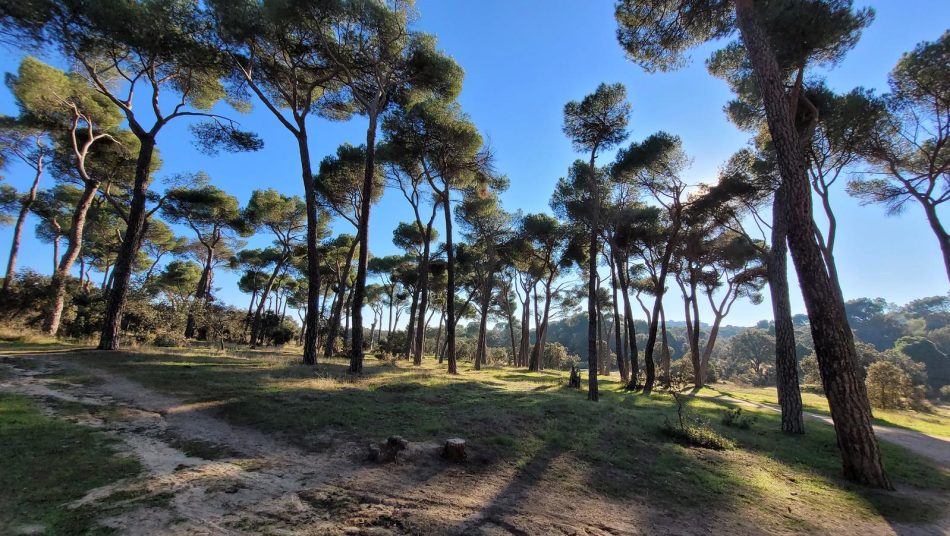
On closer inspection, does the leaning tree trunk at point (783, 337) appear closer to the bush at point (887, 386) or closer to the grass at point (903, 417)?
the grass at point (903, 417)

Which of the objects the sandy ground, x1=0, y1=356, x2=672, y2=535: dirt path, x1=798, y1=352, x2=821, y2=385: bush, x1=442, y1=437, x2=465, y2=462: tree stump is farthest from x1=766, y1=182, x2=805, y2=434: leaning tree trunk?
x1=798, y1=352, x2=821, y2=385: bush

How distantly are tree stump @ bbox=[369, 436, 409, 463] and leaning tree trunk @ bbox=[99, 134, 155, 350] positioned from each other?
11239 mm

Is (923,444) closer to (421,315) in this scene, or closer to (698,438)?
(698,438)

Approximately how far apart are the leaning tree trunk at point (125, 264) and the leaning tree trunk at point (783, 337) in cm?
1775

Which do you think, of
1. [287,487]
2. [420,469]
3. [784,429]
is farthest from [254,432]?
[784,429]

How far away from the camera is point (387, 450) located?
15.4 ft

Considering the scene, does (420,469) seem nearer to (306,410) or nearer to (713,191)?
(306,410)

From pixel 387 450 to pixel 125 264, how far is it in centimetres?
1211

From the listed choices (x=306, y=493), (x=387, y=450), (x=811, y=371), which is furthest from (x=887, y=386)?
(x=306, y=493)

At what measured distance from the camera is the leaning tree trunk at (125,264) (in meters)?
11.2

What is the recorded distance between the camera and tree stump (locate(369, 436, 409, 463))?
4621 millimetres

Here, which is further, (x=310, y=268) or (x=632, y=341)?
(x=632, y=341)

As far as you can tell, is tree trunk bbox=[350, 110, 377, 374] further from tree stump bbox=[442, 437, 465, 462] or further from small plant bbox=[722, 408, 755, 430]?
small plant bbox=[722, 408, 755, 430]

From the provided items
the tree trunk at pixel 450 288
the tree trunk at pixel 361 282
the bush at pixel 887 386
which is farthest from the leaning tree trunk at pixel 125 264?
the bush at pixel 887 386
